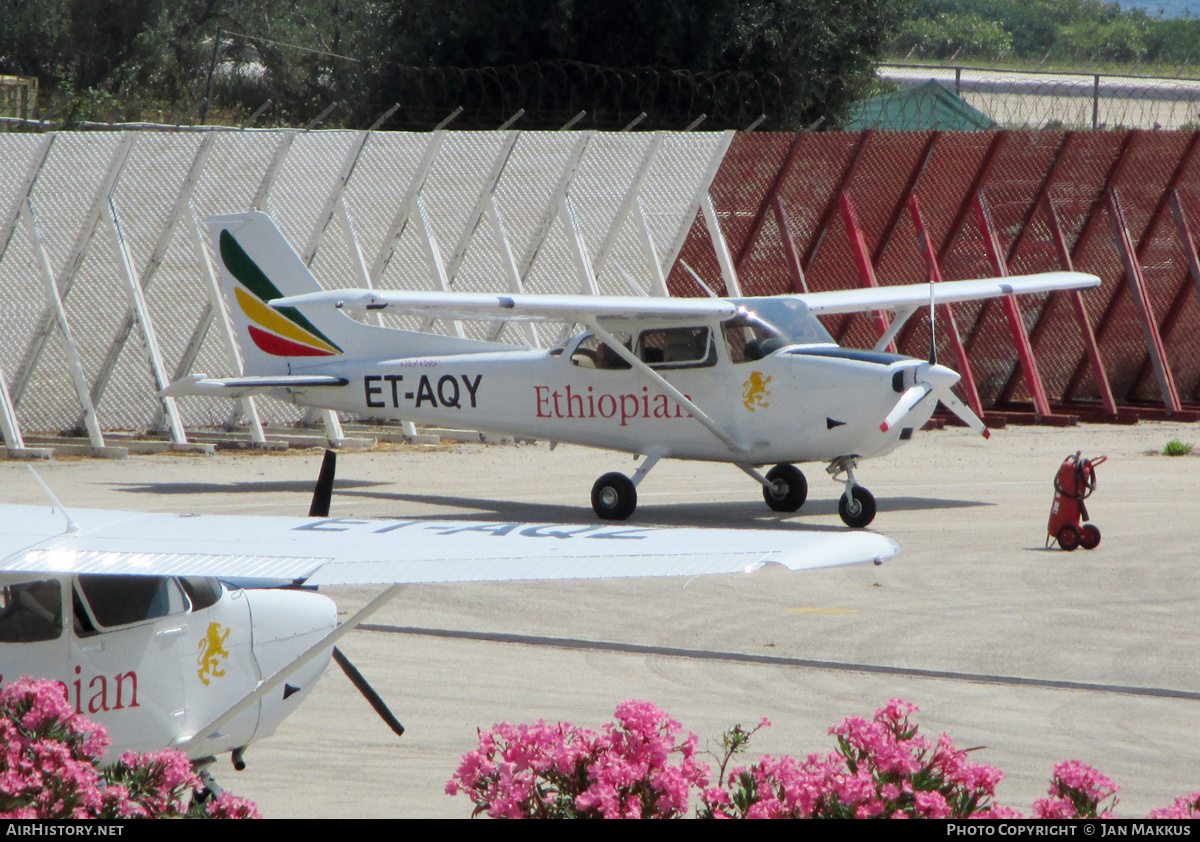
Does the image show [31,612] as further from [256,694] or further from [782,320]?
[782,320]

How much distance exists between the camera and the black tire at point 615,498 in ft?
41.7

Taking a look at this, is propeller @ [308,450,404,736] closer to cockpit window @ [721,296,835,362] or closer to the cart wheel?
the cart wheel

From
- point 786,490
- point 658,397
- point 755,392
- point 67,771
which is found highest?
point 755,392

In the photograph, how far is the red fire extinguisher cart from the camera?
11.2 m

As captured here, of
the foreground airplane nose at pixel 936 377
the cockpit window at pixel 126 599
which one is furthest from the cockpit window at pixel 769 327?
the cockpit window at pixel 126 599

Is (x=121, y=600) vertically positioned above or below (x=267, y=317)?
below

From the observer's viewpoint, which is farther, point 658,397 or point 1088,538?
point 658,397

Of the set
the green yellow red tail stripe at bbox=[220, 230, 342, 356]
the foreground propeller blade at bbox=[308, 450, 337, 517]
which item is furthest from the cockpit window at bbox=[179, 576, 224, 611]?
the green yellow red tail stripe at bbox=[220, 230, 342, 356]

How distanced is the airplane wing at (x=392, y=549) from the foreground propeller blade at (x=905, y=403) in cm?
745

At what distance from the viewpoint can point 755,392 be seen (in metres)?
12.7

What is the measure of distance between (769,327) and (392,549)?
28.2 ft

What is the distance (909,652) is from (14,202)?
42.2 feet

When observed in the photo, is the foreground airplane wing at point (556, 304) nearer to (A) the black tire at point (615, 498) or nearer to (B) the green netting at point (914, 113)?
(A) the black tire at point (615, 498)

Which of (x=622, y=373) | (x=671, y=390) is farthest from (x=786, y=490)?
(x=622, y=373)
